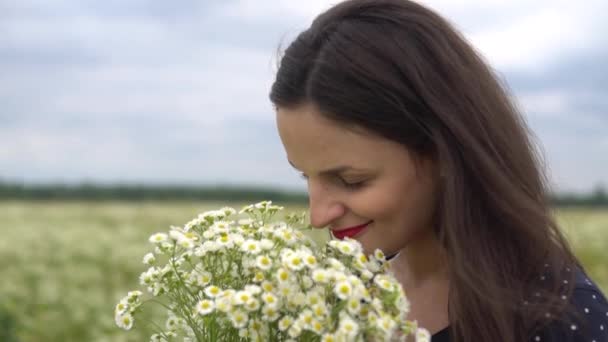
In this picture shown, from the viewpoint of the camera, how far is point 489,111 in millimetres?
1988

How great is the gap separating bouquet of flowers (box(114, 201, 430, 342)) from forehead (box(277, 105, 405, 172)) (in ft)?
0.53

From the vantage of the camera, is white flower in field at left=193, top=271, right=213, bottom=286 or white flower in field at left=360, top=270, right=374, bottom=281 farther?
white flower in field at left=193, top=271, right=213, bottom=286

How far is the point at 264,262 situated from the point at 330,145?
39 cm

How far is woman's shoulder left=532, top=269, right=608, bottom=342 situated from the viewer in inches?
71.4

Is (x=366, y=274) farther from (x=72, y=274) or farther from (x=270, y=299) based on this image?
(x=72, y=274)

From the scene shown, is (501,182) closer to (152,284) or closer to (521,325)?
(521,325)

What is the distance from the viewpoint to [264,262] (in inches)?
58.9

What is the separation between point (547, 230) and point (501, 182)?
19cm

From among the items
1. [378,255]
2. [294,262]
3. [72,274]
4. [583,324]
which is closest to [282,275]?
[294,262]

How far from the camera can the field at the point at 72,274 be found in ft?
17.3

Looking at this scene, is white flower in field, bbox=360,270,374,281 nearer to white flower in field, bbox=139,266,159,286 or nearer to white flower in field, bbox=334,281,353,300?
white flower in field, bbox=334,281,353,300

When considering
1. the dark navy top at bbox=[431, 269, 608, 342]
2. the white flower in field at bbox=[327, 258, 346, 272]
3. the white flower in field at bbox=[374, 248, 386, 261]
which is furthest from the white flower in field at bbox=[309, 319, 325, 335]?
the dark navy top at bbox=[431, 269, 608, 342]

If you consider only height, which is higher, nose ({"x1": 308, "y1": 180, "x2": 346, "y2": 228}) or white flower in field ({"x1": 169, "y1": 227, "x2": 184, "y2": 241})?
nose ({"x1": 308, "y1": 180, "x2": 346, "y2": 228})

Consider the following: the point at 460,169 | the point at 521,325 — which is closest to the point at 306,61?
the point at 460,169
